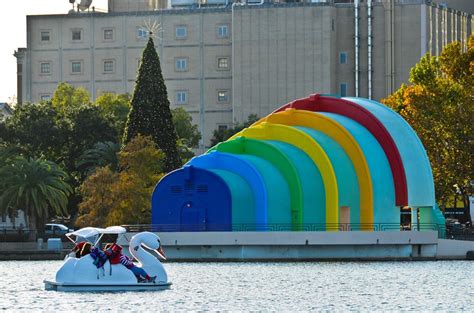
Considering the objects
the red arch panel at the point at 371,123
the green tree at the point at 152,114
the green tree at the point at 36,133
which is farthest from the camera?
the green tree at the point at 36,133

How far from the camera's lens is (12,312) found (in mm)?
58469

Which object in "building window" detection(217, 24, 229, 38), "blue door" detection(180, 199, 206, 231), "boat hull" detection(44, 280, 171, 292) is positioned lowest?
"boat hull" detection(44, 280, 171, 292)

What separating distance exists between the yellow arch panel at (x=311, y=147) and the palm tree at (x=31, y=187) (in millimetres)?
16396

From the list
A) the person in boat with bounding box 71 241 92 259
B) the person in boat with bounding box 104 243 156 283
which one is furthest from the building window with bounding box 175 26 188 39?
the person in boat with bounding box 104 243 156 283

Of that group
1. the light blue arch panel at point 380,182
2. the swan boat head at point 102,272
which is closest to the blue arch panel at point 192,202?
the light blue arch panel at point 380,182

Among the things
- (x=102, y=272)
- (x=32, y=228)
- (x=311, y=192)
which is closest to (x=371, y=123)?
(x=311, y=192)

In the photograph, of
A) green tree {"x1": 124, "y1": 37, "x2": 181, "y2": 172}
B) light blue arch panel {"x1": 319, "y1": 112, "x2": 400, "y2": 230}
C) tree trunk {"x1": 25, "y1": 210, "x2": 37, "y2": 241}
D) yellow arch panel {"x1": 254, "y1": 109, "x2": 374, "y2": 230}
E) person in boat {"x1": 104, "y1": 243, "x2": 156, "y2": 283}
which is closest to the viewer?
person in boat {"x1": 104, "y1": 243, "x2": 156, "y2": 283}

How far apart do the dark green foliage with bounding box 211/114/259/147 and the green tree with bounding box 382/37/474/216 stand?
131 ft

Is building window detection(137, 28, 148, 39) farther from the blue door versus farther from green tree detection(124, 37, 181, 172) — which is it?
the blue door

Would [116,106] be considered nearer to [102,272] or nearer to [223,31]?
[223,31]

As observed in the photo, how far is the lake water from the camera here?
6166cm

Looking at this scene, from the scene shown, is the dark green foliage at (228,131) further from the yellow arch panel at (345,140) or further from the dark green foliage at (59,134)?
the yellow arch panel at (345,140)

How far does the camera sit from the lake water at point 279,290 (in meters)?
61.7

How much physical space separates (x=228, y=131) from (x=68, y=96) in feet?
47.3
